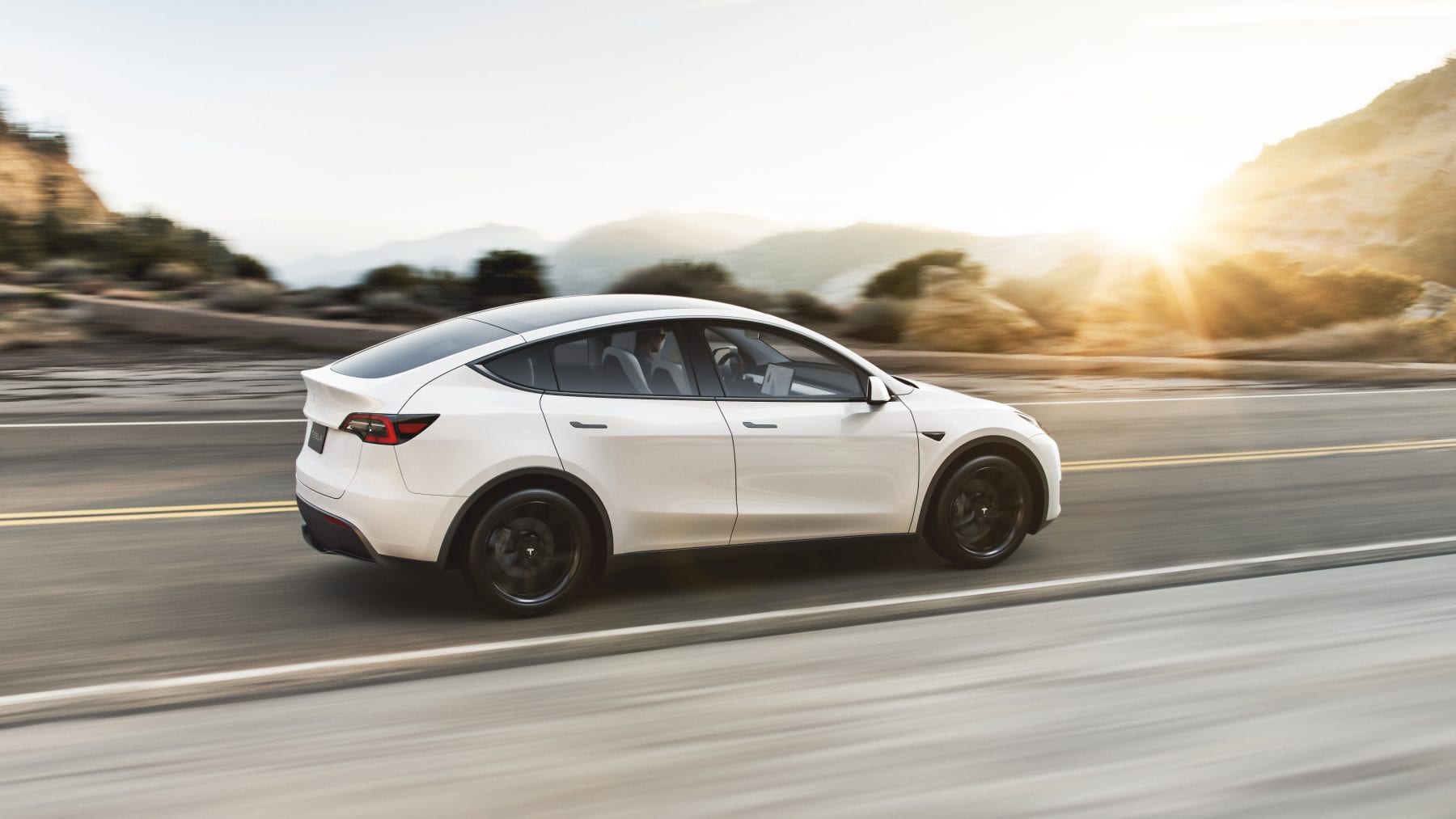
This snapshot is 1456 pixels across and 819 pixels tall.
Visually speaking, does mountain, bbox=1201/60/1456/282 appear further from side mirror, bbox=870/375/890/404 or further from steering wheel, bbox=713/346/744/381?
steering wheel, bbox=713/346/744/381

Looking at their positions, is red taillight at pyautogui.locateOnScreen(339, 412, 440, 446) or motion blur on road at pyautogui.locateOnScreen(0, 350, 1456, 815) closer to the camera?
motion blur on road at pyautogui.locateOnScreen(0, 350, 1456, 815)

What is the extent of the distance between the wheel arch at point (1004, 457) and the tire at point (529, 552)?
1.86 m

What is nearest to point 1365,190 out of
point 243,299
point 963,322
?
point 963,322

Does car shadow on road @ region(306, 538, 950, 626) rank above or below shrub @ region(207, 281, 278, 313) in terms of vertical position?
below

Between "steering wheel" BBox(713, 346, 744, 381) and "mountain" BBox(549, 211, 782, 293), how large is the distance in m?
16.6

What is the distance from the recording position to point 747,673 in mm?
5008

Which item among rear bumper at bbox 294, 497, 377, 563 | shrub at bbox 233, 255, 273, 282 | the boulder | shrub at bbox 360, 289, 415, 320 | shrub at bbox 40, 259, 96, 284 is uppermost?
shrub at bbox 233, 255, 273, 282

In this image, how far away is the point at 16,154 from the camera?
33625mm

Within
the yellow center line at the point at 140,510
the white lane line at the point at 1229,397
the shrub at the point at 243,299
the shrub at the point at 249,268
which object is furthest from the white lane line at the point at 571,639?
the shrub at the point at 249,268

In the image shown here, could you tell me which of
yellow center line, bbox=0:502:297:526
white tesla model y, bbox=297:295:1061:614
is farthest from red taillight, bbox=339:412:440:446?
yellow center line, bbox=0:502:297:526

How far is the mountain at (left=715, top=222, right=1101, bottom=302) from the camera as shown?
81.2ft

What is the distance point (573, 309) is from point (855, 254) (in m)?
25.3

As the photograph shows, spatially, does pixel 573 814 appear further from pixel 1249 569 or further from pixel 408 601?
pixel 1249 569

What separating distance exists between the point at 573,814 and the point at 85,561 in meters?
4.34
